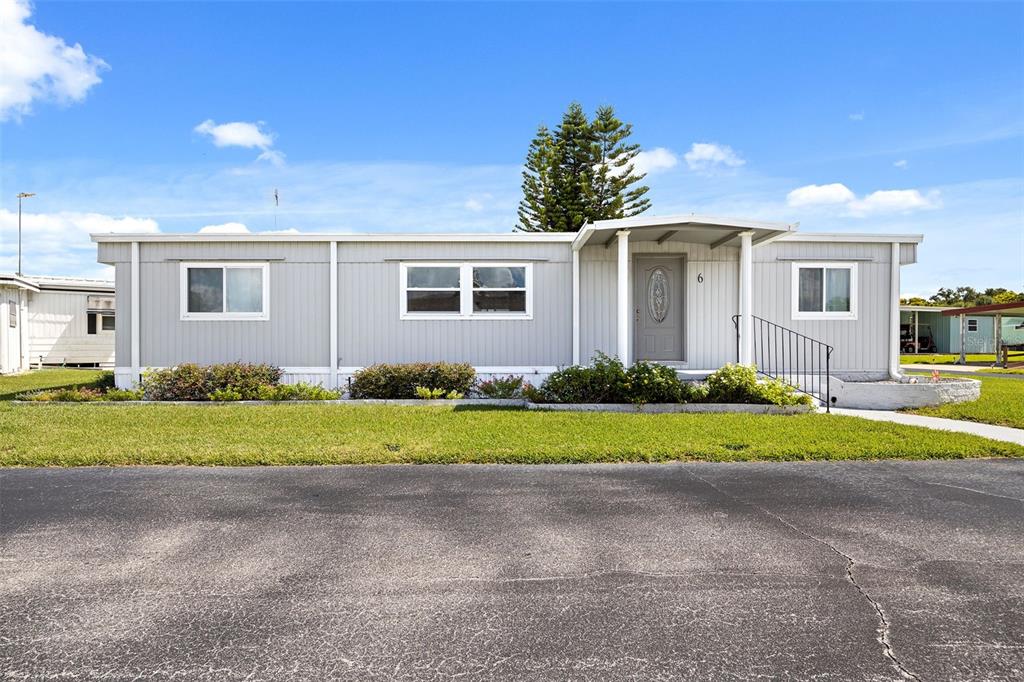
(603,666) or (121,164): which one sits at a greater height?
(121,164)

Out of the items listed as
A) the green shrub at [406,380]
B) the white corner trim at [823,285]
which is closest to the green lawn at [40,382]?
the green shrub at [406,380]

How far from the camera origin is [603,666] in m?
2.51

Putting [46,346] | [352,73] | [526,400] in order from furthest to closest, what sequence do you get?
[46,346]
[352,73]
[526,400]

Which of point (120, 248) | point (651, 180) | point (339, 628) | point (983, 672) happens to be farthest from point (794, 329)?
point (651, 180)

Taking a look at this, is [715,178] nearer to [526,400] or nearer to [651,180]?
[651,180]

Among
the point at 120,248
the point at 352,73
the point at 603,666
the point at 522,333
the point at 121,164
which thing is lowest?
the point at 603,666

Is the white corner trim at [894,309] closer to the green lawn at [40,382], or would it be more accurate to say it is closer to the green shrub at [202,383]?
the green shrub at [202,383]

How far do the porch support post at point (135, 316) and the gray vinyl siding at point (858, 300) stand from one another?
12.1 m

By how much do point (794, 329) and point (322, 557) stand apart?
11.2 metres

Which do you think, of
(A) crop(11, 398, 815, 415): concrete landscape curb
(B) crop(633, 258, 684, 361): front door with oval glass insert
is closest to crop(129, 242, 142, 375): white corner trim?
(A) crop(11, 398, 815, 415): concrete landscape curb

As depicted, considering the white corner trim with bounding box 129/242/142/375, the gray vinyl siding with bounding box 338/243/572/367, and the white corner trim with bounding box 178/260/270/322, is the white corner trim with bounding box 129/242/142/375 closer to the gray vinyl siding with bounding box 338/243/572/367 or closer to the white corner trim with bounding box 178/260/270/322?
the white corner trim with bounding box 178/260/270/322

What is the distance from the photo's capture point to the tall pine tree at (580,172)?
28.6m

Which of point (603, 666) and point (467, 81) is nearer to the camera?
point (603, 666)

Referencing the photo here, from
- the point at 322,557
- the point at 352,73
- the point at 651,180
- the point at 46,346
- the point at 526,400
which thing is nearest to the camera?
the point at 322,557
